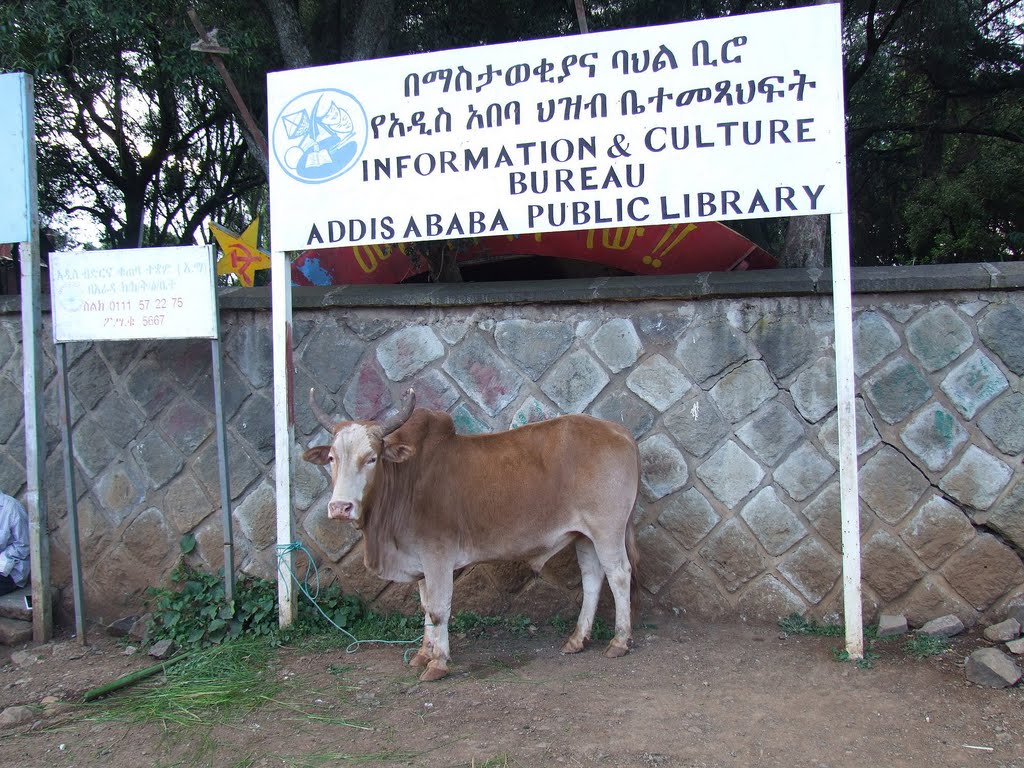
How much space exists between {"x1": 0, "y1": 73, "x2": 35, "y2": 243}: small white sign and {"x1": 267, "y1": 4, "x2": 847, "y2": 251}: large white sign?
1.70 metres

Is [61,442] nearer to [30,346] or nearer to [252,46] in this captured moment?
[30,346]

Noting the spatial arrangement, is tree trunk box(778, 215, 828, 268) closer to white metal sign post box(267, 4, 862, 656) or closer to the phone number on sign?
white metal sign post box(267, 4, 862, 656)

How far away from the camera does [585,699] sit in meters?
4.35

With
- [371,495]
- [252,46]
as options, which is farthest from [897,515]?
[252,46]

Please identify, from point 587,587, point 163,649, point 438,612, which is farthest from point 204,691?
point 587,587

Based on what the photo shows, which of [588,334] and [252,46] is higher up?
[252,46]

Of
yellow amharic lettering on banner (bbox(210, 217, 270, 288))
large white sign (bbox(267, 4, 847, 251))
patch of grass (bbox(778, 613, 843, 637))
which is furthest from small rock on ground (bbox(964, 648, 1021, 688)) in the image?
yellow amharic lettering on banner (bbox(210, 217, 270, 288))

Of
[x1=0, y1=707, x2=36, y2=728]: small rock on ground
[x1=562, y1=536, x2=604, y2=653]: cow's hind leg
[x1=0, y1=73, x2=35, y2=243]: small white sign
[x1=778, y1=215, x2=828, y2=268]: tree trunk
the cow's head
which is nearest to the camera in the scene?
the cow's head

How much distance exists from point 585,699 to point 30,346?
4186 millimetres

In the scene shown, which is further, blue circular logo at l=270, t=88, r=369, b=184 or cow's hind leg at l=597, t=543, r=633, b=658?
blue circular logo at l=270, t=88, r=369, b=184

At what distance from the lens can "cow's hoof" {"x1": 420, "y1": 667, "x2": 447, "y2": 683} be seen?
184 inches

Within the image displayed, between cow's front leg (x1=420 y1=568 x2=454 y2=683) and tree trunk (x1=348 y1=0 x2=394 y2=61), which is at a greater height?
tree trunk (x1=348 y1=0 x2=394 y2=61)

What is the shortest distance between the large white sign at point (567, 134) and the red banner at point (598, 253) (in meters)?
1.20

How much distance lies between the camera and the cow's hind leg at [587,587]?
505 centimetres
